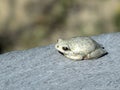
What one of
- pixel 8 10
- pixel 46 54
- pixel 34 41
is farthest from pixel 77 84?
pixel 8 10

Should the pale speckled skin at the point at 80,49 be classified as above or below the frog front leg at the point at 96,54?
above

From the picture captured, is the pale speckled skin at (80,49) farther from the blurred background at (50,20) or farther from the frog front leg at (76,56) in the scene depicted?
the blurred background at (50,20)

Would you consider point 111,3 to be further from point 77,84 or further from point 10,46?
point 77,84

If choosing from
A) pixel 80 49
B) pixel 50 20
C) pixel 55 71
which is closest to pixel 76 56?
pixel 80 49

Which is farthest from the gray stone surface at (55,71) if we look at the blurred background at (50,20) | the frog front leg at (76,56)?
the blurred background at (50,20)

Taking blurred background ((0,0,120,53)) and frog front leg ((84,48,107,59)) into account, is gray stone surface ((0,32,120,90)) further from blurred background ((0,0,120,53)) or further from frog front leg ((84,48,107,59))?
blurred background ((0,0,120,53))

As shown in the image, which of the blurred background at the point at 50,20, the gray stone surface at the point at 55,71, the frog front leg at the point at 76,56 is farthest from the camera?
the blurred background at the point at 50,20

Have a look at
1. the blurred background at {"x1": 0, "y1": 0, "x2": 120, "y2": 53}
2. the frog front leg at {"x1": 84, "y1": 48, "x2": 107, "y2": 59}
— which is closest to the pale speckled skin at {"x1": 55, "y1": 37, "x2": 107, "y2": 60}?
the frog front leg at {"x1": 84, "y1": 48, "x2": 107, "y2": 59}
